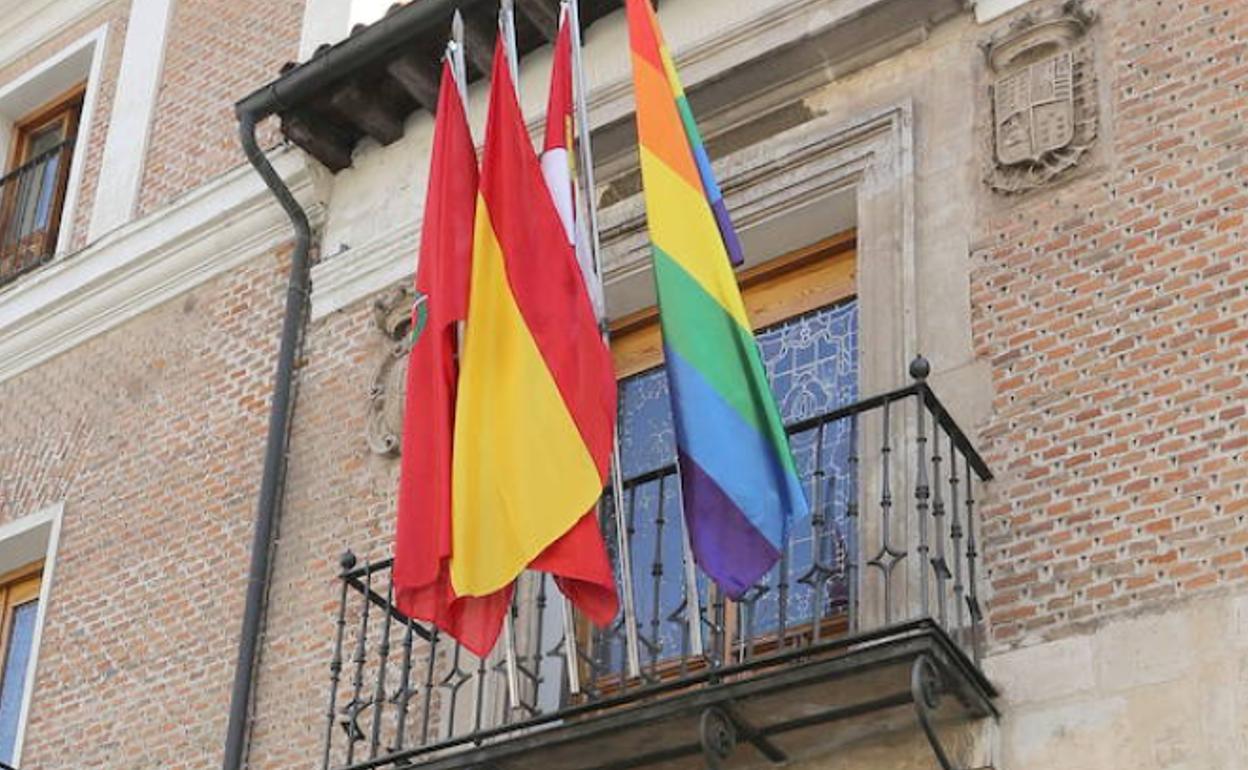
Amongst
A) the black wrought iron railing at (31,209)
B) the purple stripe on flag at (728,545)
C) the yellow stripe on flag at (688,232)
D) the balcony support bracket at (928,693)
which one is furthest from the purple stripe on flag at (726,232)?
the black wrought iron railing at (31,209)

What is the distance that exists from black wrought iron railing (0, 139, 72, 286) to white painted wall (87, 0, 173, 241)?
53 cm

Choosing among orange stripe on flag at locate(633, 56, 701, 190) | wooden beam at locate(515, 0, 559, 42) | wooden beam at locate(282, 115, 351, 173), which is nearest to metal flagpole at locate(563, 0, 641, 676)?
orange stripe on flag at locate(633, 56, 701, 190)

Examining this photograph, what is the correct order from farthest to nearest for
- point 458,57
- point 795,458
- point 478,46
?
point 478,46 < point 458,57 < point 795,458

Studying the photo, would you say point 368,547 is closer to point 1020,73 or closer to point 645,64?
point 645,64

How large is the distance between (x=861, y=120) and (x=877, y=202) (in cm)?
39

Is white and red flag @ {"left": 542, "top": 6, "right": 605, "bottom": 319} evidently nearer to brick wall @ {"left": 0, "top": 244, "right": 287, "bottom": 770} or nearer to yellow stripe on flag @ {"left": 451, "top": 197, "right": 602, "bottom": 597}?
yellow stripe on flag @ {"left": 451, "top": 197, "right": 602, "bottom": 597}

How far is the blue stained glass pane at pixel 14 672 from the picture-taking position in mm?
11680

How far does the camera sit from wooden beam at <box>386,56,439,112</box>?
1119 centimetres

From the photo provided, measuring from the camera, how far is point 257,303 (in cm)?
1175

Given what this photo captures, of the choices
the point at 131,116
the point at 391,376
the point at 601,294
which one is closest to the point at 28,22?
the point at 131,116

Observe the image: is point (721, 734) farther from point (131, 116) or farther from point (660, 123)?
point (131, 116)

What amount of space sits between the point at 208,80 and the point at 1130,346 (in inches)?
245

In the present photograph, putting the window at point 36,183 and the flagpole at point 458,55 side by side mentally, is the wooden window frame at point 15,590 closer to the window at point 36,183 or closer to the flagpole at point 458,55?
the window at point 36,183

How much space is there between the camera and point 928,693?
25.0 feet
